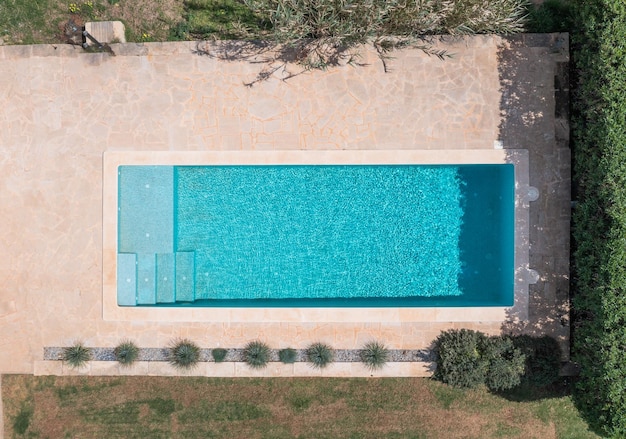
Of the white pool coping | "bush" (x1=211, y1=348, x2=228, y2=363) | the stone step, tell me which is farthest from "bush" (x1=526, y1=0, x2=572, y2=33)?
"bush" (x1=211, y1=348, x2=228, y2=363)

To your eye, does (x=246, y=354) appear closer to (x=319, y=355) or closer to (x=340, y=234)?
(x=319, y=355)

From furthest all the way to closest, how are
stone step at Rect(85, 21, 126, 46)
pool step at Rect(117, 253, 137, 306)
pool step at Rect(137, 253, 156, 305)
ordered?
pool step at Rect(137, 253, 156, 305) → pool step at Rect(117, 253, 137, 306) → stone step at Rect(85, 21, 126, 46)

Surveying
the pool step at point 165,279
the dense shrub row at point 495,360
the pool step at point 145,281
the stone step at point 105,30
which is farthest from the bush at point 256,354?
the stone step at point 105,30

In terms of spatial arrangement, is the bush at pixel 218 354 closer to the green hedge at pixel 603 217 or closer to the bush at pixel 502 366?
the bush at pixel 502 366

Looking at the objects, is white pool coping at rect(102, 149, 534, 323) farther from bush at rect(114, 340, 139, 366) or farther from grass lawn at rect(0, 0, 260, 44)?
grass lawn at rect(0, 0, 260, 44)

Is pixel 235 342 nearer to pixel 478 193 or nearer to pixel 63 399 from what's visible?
pixel 63 399

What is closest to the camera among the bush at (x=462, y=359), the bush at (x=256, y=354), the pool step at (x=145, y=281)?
the bush at (x=462, y=359)
